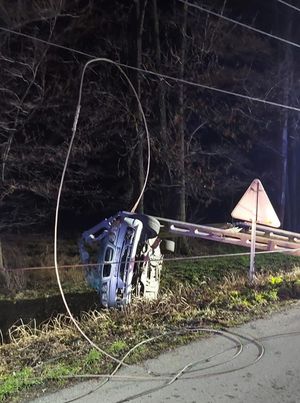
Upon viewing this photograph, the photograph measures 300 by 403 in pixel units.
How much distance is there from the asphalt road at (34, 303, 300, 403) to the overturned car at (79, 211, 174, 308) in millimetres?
2105

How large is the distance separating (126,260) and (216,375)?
3018 mm

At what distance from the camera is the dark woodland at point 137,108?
500 inches

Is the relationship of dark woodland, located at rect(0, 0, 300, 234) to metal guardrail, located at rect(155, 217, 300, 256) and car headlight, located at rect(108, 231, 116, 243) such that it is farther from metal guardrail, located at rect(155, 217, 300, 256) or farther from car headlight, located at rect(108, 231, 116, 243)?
car headlight, located at rect(108, 231, 116, 243)

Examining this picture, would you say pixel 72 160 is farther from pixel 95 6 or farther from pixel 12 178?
pixel 95 6

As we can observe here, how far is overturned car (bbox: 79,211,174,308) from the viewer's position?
6.78 metres

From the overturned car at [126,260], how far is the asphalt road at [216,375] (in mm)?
2105

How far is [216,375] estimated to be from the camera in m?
4.04

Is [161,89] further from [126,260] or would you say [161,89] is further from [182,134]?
[126,260]

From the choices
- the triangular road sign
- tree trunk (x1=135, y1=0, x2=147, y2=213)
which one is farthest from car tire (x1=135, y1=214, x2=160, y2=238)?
tree trunk (x1=135, y1=0, x2=147, y2=213)

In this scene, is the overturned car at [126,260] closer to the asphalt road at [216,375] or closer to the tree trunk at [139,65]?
the asphalt road at [216,375]

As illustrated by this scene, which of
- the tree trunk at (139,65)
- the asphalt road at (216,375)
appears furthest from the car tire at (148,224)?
the tree trunk at (139,65)

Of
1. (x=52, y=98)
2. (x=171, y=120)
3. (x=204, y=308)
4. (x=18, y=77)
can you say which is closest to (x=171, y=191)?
(x=171, y=120)

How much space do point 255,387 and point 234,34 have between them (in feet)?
49.3

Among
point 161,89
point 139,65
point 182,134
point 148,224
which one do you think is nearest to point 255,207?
point 148,224
